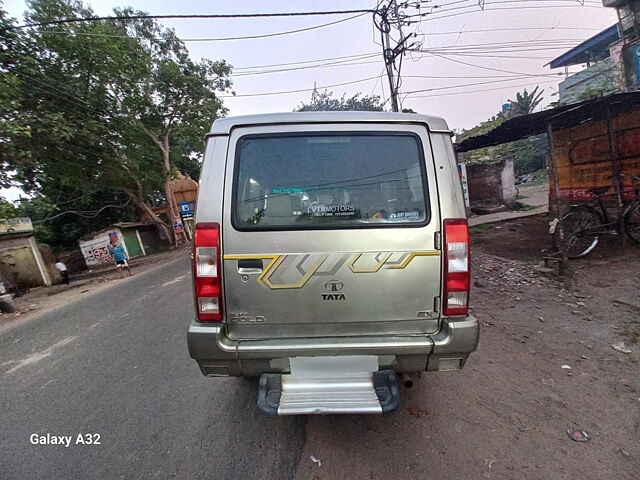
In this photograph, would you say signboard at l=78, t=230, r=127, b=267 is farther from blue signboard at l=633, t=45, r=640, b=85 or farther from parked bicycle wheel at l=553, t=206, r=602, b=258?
blue signboard at l=633, t=45, r=640, b=85

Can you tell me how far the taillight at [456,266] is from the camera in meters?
1.57

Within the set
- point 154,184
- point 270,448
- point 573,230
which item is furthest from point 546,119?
point 154,184

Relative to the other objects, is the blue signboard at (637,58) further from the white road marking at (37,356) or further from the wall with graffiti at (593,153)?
the white road marking at (37,356)

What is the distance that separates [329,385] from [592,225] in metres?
6.08

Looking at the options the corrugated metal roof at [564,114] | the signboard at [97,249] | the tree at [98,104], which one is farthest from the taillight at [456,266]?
the signboard at [97,249]

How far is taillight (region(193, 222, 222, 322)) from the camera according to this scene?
5.06 feet

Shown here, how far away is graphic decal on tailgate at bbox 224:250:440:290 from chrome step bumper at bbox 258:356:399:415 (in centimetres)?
49

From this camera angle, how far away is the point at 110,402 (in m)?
2.47

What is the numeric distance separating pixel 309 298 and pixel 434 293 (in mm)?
720

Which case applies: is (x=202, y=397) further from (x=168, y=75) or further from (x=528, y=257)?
(x=168, y=75)

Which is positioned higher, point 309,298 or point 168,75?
point 168,75

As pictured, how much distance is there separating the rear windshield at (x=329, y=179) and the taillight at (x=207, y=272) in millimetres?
208

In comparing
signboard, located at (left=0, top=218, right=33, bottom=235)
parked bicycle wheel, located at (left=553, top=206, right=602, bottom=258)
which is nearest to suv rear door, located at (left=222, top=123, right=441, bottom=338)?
parked bicycle wheel, located at (left=553, top=206, right=602, bottom=258)

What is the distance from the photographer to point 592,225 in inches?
199
